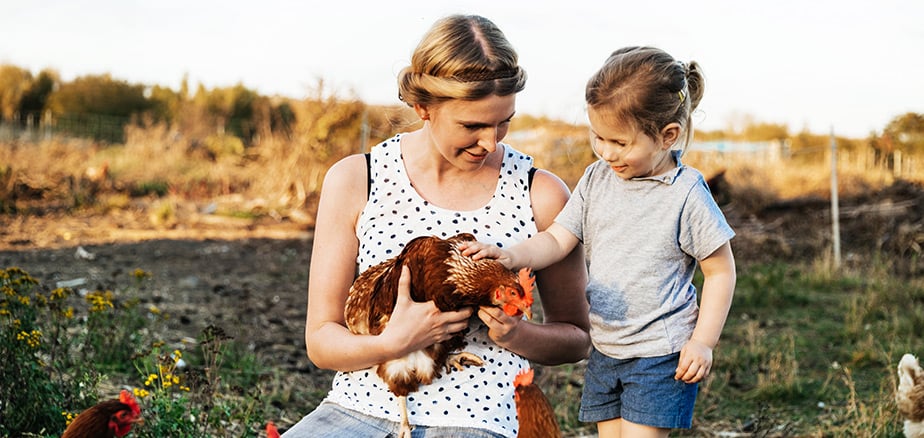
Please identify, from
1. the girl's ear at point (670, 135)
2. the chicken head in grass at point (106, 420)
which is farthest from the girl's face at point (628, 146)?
the chicken head in grass at point (106, 420)

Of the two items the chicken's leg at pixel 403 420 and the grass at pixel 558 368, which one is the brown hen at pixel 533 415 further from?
the grass at pixel 558 368

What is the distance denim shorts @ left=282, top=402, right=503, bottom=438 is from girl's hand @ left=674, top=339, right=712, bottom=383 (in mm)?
653

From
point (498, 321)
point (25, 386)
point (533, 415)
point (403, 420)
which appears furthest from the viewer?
point (25, 386)

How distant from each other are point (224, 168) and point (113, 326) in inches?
614

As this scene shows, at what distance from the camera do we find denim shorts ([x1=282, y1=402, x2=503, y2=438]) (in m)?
2.57

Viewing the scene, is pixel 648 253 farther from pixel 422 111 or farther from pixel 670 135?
pixel 422 111

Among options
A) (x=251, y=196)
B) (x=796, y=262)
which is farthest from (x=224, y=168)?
(x=796, y=262)

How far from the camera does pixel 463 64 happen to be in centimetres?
258

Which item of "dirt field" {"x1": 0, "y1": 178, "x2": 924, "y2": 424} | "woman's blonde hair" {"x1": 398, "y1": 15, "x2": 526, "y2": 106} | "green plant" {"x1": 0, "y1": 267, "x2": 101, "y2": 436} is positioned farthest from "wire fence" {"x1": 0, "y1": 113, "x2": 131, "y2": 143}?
"woman's blonde hair" {"x1": 398, "y1": 15, "x2": 526, "y2": 106}

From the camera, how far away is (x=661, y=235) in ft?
8.88

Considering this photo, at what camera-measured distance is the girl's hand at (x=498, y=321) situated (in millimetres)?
2414

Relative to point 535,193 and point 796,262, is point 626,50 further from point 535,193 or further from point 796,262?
point 796,262

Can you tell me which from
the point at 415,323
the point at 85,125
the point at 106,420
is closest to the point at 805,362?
the point at 415,323

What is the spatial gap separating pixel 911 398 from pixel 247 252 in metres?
9.48
